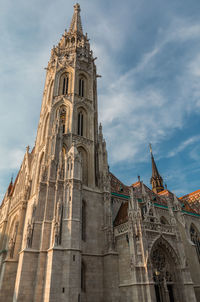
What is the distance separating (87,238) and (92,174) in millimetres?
6527

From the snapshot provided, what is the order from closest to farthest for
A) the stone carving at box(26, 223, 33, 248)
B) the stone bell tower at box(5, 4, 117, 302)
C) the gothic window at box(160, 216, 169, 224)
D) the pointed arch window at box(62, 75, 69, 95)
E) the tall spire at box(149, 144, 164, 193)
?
the stone bell tower at box(5, 4, 117, 302)
the stone carving at box(26, 223, 33, 248)
the gothic window at box(160, 216, 169, 224)
the pointed arch window at box(62, 75, 69, 95)
the tall spire at box(149, 144, 164, 193)

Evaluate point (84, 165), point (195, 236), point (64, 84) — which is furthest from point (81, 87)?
point (195, 236)

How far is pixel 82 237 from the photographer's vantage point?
19.0 metres

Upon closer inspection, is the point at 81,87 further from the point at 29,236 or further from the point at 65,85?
the point at 29,236

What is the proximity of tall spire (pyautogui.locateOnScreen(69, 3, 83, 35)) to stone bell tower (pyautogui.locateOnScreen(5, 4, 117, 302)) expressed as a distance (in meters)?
11.1

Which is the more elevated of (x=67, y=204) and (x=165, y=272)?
(x=67, y=204)

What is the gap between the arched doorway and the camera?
17.4m

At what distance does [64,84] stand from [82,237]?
19515 mm

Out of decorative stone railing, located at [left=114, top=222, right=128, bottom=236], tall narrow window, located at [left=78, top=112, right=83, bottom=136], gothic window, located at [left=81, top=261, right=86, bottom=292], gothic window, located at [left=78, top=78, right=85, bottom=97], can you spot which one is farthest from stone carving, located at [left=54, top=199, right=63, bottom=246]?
gothic window, located at [left=78, top=78, right=85, bottom=97]

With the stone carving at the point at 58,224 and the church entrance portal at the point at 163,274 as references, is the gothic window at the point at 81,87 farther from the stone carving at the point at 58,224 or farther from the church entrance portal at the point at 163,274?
the church entrance portal at the point at 163,274

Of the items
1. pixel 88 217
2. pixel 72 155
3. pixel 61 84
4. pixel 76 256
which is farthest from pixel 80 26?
pixel 76 256

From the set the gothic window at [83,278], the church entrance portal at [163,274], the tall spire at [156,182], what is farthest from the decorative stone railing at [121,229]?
the tall spire at [156,182]

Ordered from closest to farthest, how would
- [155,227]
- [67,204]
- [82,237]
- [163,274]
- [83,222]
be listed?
[163,274] < [67,204] < [82,237] < [155,227] < [83,222]

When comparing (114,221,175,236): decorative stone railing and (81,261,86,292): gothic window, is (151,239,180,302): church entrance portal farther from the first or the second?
(81,261,86,292): gothic window
